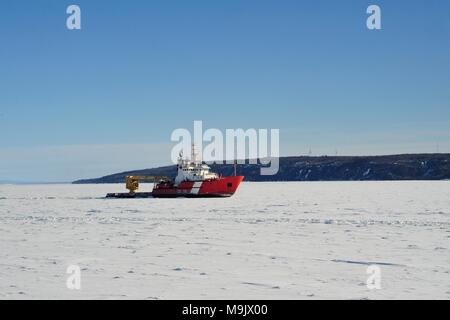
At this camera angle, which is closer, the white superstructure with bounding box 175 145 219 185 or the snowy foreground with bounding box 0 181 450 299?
the snowy foreground with bounding box 0 181 450 299

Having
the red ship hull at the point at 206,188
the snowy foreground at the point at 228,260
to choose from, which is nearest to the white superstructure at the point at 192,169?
the red ship hull at the point at 206,188

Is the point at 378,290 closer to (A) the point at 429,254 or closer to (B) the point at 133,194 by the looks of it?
(A) the point at 429,254

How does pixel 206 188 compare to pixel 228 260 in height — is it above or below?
above

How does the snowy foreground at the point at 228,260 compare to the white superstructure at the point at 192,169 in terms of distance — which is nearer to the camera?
the snowy foreground at the point at 228,260

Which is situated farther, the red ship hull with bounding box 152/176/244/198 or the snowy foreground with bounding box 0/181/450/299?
the red ship hull with bounding box 152/176/244/198

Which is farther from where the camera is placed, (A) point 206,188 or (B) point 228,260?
(A) point 206,188

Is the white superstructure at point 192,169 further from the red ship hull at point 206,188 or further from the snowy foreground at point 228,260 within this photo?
the snowy foreground at point 228,260

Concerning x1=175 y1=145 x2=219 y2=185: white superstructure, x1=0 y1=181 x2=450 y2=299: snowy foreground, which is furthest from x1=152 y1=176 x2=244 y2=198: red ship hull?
x1=0 y1=181 x2=450 y2=299: snowy foreground

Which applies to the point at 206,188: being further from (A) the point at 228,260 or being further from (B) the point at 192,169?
(A) the point at 228,260

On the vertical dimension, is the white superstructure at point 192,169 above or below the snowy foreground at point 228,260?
above

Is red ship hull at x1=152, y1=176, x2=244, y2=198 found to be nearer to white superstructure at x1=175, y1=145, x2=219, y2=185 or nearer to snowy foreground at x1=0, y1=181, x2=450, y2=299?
white superstructure at x1=175, y1=145, x2=219, y2=185

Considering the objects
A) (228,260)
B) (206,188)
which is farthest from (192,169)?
(228,260)

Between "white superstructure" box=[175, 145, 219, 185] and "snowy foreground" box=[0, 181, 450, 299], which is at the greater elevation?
"white superstructure" box=[175, 145, 219, 185]
